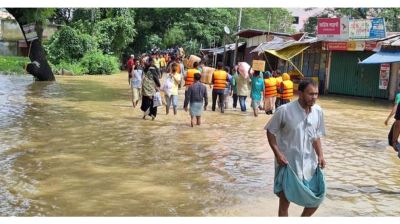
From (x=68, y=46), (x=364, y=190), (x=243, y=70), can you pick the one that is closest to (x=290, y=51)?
(x=243, y=70)

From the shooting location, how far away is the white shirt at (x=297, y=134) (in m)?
4.67

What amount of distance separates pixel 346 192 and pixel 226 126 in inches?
233

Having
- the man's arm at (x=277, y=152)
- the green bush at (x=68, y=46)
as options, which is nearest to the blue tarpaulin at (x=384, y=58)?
the man's arm at (x=277, y=152)

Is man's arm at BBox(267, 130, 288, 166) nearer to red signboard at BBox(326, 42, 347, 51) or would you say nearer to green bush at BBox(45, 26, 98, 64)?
red signboard at BBox(326, 42, 347, 51)

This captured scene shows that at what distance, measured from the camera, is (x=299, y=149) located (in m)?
4.68

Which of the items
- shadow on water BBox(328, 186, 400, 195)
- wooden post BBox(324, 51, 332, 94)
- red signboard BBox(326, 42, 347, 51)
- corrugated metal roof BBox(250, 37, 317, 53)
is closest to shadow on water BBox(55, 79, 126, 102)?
corrugated metal roof BBox(250, 37, 317, 53)

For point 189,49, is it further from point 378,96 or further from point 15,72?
point 378,96

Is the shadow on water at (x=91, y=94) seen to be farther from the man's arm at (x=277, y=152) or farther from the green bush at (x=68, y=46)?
the man's arm at (x=277, y=152)

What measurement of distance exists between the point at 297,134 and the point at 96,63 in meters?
28.7

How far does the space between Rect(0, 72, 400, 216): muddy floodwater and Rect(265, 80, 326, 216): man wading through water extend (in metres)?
1.12

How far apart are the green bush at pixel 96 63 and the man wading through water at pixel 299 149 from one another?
28470mm

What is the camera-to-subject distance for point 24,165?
7664mm

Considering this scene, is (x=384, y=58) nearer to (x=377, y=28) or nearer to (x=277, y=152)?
(x=377, y=28)

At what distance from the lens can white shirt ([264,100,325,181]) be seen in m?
4.67
